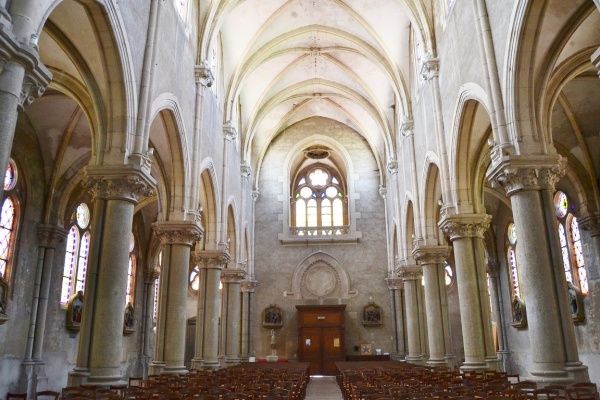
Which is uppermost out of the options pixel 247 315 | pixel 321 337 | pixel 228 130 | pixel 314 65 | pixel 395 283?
pixel 314 65

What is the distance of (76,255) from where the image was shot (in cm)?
2128

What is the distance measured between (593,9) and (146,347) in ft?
81.6

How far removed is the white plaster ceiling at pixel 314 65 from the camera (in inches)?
880

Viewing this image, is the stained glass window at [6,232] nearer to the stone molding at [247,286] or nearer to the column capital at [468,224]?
the column capital at [468,224]

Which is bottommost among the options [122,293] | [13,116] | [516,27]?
[122,293]

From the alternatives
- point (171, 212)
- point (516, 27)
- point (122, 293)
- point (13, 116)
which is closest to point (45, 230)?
point (171, 212)

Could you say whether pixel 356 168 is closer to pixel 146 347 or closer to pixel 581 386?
pixel 146 347

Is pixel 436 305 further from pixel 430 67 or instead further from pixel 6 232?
pixel 6 232

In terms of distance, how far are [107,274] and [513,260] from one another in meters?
21.9

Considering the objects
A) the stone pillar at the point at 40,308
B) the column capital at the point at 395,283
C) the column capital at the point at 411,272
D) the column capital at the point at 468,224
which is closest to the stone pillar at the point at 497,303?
the column capital at the point at 395,283

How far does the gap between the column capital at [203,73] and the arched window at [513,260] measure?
1690 centimetres

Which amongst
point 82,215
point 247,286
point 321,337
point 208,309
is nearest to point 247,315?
point 247,286

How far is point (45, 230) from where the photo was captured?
728 inches

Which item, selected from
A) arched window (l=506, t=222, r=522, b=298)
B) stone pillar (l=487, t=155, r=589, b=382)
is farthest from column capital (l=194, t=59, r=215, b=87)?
arched window (l=506, t=222, r=522, b=298)
